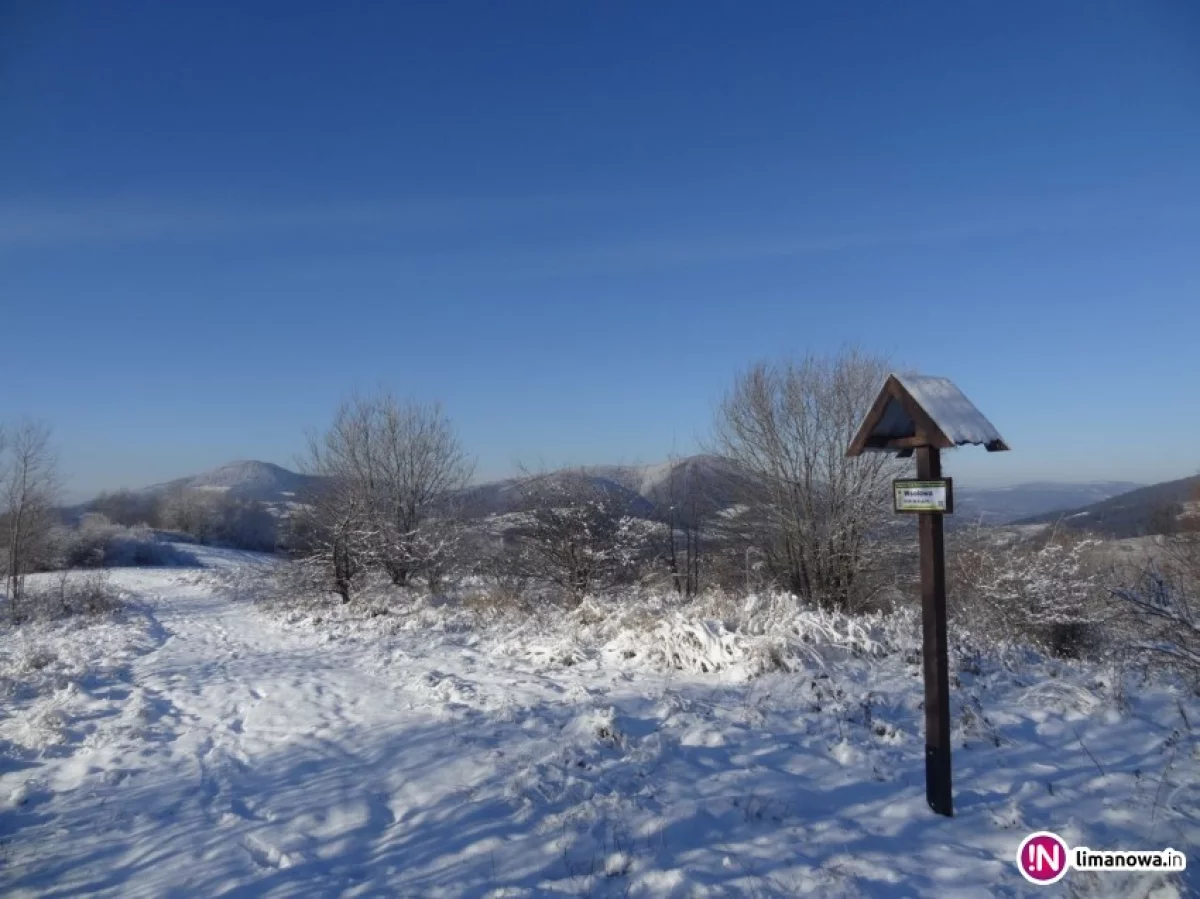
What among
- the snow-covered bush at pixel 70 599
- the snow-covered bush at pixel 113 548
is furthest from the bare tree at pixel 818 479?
the snow-covered bush at pixel 113 548

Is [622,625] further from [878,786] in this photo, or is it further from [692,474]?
[692,474]

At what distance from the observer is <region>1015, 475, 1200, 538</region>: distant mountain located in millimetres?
16656

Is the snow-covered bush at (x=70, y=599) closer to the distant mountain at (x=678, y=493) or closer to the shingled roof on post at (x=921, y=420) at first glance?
the distant mountain at (x=678, y=493)

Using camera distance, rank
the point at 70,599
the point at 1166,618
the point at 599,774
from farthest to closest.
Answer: the point at 70,599 → the point at 599,774 → the point at 1166,618

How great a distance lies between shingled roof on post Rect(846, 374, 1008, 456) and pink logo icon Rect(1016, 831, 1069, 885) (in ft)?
8.45

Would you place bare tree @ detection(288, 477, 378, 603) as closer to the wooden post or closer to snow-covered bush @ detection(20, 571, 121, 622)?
snow-covered bush @ detection(20, 571, 121, 622)

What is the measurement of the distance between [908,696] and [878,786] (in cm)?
239

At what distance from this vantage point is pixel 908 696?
7.52m

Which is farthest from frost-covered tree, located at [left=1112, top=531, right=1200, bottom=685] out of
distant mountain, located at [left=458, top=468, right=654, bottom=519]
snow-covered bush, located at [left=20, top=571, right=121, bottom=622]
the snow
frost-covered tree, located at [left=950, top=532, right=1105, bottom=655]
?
snow-covered bush, located at [left=20, top=571, right=121, bottom=622]

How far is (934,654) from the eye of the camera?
5059 millimetres

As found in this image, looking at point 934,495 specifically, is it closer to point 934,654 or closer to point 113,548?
point 934,654

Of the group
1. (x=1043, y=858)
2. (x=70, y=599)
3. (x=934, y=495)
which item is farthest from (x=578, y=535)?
(x=70, y=599)

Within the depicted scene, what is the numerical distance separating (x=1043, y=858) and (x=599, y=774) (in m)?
3.13

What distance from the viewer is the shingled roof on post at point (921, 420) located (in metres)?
4.85
